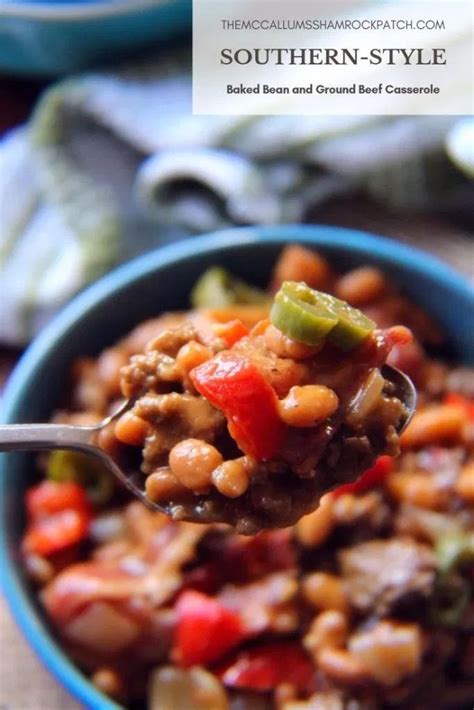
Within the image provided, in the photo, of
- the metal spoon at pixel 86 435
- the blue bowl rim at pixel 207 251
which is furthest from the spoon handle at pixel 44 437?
the blue bowl rim at pixel 207 251

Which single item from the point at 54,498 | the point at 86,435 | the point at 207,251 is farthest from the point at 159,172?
the point at 86,435

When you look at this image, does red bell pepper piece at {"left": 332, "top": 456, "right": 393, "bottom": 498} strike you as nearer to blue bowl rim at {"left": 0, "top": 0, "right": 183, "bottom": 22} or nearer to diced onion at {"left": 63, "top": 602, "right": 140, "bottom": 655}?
diced onion at {"left": 63, "top": 602, "right": 140, "bottom": 655}

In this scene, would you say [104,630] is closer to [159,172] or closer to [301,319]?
[301,319]

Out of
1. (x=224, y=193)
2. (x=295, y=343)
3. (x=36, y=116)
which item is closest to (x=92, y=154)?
(x=36, y=116)

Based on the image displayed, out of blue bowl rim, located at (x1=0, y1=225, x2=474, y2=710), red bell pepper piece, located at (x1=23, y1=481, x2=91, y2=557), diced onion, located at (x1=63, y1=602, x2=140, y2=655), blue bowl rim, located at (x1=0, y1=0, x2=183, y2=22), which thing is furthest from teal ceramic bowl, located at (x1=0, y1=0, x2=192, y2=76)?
diced onion, located at (x1=63, y1=602, x2=140, y2=655)

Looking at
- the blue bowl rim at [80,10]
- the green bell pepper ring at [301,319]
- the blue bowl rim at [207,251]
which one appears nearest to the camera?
the green bell pepper ring at [301,319]

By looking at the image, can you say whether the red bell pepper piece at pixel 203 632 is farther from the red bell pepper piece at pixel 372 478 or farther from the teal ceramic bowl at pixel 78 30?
the teal ceramic bowl at pixel 78 30

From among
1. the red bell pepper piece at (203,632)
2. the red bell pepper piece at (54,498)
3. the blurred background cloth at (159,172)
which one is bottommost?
the red bell pepper piece at (203,632)

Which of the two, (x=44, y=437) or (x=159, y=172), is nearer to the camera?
(x=44, y=437)
